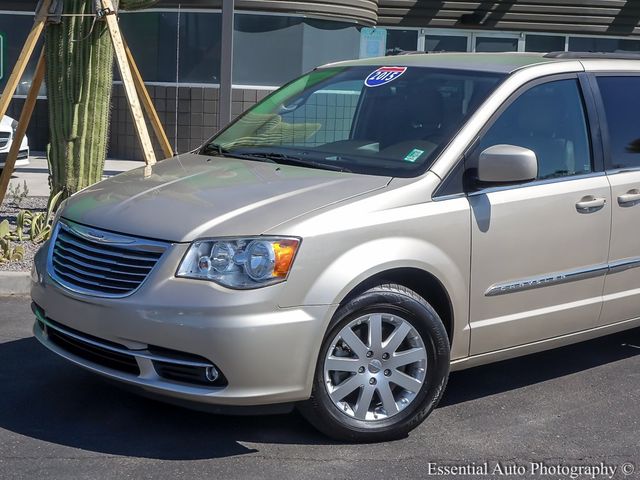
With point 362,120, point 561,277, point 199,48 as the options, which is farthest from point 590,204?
point 199,48

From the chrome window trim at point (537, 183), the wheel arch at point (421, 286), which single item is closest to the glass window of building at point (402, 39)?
the chrome window trim at point (537, 183)

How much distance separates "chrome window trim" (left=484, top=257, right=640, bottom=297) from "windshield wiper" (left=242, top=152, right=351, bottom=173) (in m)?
0.93

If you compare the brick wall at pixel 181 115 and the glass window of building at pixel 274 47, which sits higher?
the glass window of building at pixel 274 47

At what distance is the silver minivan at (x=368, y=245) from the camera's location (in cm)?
405

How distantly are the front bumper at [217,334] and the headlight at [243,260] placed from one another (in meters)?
0.05

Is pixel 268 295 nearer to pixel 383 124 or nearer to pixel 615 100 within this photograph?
pixel 383 124

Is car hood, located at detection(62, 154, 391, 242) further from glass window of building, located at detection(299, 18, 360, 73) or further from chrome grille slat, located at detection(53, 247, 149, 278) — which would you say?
glass window of building, located at detection(299, 18, 360, 73)

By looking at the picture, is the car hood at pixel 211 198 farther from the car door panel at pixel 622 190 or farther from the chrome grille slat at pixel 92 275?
the car door panel at pixel 622 190

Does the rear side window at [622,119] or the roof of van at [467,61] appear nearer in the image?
the roof of van at [467,61]

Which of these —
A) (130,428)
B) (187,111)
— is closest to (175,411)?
(130,428)

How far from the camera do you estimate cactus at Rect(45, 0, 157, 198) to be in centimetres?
848

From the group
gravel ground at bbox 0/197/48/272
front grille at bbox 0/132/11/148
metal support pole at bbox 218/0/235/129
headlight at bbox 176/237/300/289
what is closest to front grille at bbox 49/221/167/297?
headlight at bbox 176/237/300/289

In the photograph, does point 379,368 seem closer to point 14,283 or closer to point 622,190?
point 622,190

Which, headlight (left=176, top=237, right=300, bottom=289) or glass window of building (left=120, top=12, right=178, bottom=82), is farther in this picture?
glass window of building (left=120, top=12, right=178, bottom=82)
